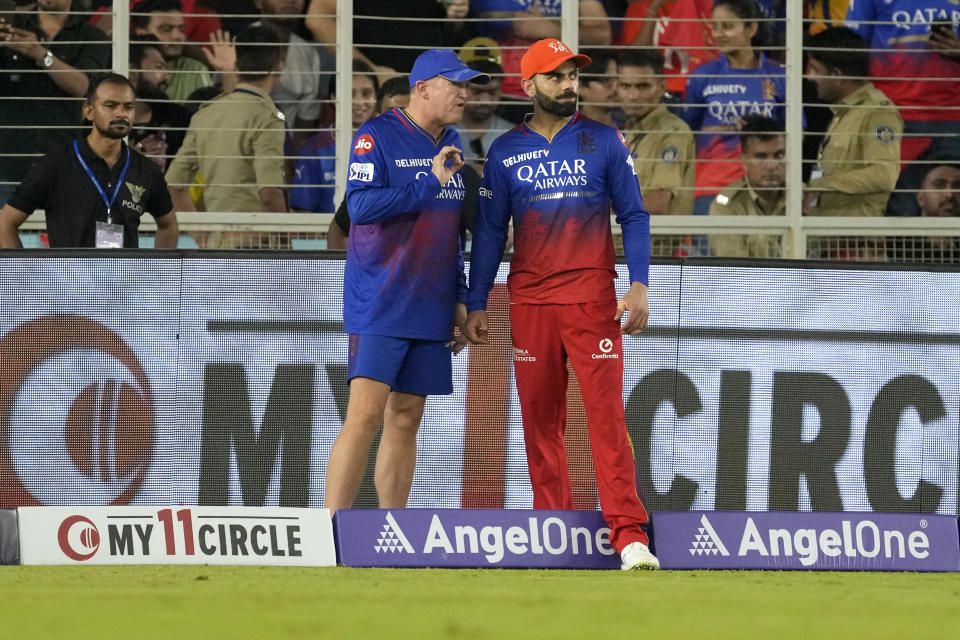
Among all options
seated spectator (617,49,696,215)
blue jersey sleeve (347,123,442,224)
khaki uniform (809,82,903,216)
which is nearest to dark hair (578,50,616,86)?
seated spectator (617,49,696,215)

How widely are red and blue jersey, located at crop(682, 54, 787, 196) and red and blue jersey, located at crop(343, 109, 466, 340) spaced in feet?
11.6

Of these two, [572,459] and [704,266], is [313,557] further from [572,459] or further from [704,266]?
[704,266]

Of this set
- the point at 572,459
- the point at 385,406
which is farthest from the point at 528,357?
the point at 572,459

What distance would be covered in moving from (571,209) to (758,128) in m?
3.77

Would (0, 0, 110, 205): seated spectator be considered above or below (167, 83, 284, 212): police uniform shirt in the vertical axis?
above

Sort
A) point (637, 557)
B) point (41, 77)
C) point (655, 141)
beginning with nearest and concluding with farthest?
1. point (637, 557)
2. point (41, 77)
3. point (655, 141)

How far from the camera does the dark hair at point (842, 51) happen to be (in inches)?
400

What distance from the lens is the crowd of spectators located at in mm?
9820

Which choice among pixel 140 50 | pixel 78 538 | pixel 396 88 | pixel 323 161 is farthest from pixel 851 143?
pixel 78 538

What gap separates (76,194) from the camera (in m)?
8.12

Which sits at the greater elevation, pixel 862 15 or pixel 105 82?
pixel 862 15

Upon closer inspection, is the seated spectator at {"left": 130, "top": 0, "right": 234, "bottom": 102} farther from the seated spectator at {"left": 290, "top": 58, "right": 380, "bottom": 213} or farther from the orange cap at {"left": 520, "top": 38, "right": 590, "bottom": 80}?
the orange cap at {"left": 520, "top": 38, "right": 590, "bottom": 80}

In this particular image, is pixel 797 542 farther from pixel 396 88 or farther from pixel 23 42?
pixel 23 42

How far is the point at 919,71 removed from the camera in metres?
10.2
